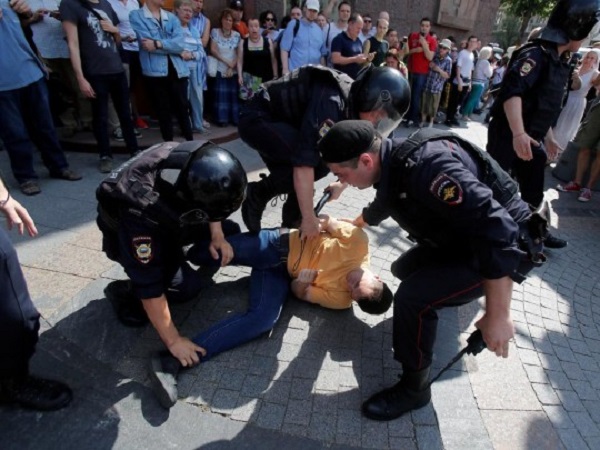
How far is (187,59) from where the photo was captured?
4.55 meters

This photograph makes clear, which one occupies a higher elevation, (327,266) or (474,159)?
(474,159)

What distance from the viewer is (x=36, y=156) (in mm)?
4547

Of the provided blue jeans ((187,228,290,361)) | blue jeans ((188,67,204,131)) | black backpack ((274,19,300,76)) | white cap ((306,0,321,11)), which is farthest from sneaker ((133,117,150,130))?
blue jeans ((187,228,290,361))

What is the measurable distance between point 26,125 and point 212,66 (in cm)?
262

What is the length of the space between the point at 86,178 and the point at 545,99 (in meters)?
4.16

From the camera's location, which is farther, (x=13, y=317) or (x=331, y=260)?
(x=331, y=260)

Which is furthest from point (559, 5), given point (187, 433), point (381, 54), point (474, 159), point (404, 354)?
point (381, 54)

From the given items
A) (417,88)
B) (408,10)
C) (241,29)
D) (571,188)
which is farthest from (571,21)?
(408,10)

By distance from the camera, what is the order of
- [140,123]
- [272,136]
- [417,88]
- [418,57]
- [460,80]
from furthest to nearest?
[460,80] → [417,88] → [418,57] → [140,123] → [272,136]

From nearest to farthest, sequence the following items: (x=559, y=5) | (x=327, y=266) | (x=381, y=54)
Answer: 1. (x=327, y=266)
2. (x=559, y=5)
3. (x=381, y=54)

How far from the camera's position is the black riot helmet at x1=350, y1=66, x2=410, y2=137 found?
1956 millimetres

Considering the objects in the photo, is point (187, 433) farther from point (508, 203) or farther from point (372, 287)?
point (508, 203)

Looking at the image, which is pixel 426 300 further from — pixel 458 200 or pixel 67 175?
pixel 67 175

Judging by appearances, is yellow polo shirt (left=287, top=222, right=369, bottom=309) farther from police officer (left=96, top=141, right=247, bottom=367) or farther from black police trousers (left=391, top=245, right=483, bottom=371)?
police officer (left=96, top=141, right=247, bottom=367)
